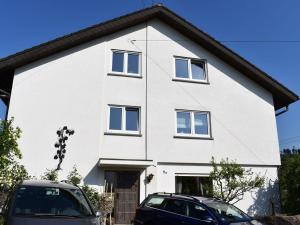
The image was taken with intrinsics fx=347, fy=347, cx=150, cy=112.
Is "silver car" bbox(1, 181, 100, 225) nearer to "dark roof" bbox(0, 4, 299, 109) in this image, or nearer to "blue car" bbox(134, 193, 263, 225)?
"blue car" bbox(134, 193, 263, 225)

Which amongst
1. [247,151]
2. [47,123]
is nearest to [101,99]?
[47,123]

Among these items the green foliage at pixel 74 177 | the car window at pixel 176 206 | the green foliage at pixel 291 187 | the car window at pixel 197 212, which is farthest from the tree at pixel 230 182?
the green foliage at pixel 74 177

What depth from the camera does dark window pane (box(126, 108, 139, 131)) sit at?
16.2m

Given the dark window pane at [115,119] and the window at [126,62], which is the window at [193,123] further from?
the window at [126,62]

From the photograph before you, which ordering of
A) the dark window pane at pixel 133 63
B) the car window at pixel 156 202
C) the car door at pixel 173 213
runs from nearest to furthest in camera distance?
the car door at pixel 173 213 < the car window at pixel 156 202 < the dark window pane at pixel 133 63

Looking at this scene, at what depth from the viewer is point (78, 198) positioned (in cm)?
728

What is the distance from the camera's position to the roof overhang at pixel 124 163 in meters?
14.5

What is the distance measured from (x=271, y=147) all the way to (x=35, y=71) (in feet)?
40.0

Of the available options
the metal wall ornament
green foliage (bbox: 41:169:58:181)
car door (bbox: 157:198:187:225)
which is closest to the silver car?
car door (bbox: 157:198:187:225)

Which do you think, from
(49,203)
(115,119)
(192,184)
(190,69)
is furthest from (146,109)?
(49,203)

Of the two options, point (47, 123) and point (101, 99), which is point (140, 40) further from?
point (47, 123)

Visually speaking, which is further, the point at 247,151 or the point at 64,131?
the point at 247,151

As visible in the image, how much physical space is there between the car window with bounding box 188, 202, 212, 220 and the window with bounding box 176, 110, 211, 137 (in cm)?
718

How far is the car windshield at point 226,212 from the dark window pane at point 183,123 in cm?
698
